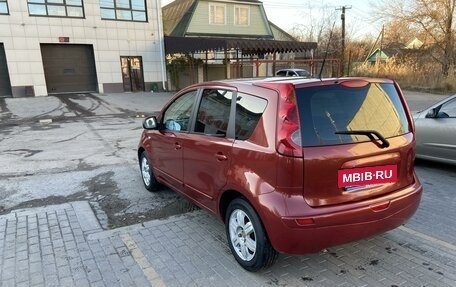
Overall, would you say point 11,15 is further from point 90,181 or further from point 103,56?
point 90,181

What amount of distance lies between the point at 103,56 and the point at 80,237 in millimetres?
19622

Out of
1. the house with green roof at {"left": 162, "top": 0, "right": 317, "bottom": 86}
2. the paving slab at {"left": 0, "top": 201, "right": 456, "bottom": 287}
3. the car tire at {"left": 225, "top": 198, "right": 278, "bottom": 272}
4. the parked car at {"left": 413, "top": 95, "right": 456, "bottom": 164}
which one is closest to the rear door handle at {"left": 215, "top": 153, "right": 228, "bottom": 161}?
the car tire at {"left": 225, "top": 198, "right": 278, "bottom": 272}

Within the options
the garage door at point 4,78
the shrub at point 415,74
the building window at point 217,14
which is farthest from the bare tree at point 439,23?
the garage door at point 4,78

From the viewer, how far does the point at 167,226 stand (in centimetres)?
401

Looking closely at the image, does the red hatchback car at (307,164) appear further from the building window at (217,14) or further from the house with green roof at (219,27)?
the building window at (217,14)

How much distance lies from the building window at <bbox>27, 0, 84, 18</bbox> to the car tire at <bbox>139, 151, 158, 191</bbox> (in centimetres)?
1821

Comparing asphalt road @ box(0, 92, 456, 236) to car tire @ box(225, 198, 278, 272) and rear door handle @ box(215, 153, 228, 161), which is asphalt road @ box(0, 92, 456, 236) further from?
rear door handle @ box(215, 153, 228, 161)

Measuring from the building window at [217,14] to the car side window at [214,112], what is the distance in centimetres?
2612

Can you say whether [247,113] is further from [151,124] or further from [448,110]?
[448,110]

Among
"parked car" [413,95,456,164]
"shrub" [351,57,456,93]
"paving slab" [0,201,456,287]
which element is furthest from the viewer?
"shrub" [351,57,456,93]

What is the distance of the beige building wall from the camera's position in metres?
18.9

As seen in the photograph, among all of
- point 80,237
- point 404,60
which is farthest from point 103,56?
point 404,60

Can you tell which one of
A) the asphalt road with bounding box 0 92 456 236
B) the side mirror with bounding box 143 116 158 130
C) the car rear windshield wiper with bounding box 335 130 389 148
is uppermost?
the car rear windshield wiper with bounding box 335 130 389 148

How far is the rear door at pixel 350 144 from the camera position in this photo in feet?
8.57
